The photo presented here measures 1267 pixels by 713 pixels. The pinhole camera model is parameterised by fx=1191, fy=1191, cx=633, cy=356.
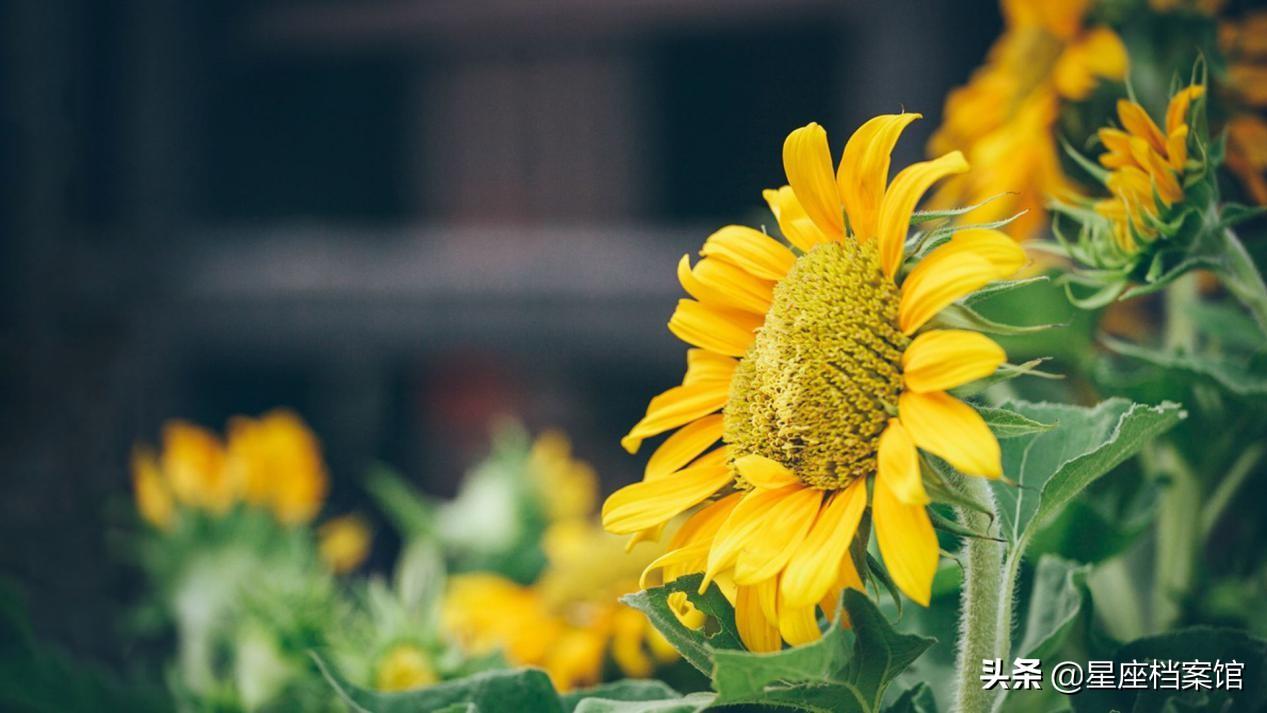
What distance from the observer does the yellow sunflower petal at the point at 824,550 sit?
0.88 ft

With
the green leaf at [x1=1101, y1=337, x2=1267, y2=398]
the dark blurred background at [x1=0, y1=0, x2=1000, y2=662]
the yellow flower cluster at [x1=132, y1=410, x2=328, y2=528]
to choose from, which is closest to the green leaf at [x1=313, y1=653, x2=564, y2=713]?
the green leaf at [x1=1101, y1=337, x2=1267, y2=398]

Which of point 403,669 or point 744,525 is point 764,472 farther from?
point 403,669

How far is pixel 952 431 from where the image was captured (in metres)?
0.27

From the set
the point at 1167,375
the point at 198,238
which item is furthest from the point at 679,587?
the point at 198,238

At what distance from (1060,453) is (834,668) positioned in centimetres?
10

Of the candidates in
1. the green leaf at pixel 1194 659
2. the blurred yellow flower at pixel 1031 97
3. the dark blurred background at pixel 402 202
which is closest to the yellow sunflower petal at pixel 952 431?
the green leaf at pixel 1194 659

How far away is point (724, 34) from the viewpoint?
2.59 m

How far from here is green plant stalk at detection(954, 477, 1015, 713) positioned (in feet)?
0.95

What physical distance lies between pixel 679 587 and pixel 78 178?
2709mm

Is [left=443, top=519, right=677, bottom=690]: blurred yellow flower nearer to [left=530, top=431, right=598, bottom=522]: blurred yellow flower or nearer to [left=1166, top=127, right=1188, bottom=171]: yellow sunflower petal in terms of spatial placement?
[left=530, top=431, right=598, bottom=522]: blurred yellow flower

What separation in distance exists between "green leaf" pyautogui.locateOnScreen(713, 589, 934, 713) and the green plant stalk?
0.01 metres

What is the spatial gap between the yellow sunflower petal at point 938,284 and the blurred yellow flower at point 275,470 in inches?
19.2

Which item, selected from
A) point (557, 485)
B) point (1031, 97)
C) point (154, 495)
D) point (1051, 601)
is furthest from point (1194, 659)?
point (154, 495)

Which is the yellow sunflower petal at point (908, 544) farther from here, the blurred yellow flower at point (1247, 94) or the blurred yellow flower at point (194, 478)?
the blurred yellow flower at point (194, 478)
